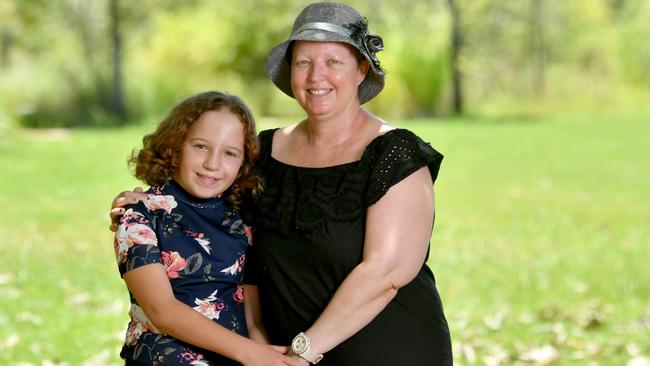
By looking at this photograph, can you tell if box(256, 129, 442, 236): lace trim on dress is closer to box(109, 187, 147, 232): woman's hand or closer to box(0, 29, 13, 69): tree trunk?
box(109, 187, 147, 232): woman's hand

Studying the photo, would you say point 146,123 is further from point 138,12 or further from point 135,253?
point 135,253

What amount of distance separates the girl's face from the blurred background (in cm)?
296

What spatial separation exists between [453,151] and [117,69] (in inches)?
294

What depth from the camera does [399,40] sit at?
2423 cm

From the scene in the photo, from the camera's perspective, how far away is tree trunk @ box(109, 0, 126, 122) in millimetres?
20217

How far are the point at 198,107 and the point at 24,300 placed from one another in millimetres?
4591

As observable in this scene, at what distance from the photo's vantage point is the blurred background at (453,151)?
22.8 feet

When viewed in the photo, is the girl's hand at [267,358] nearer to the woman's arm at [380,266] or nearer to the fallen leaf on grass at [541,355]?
the woman's arm at [380,266]

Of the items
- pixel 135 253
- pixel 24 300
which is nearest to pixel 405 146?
pixel 135 253

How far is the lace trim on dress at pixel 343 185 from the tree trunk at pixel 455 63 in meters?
21.1

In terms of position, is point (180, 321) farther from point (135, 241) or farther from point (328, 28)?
point (328, 28)

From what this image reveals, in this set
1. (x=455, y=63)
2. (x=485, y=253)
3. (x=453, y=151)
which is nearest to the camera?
(x=485, y=253)

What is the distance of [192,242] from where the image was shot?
3.23 metres

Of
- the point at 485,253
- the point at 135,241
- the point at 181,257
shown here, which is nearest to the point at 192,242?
the point at 181,257
